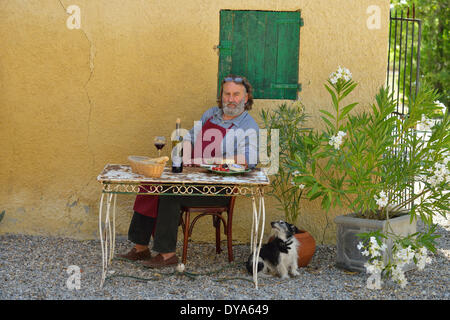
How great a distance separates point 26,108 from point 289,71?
7.93 feet

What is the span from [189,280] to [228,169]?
0.88 m

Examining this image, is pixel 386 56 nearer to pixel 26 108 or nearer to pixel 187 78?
pixel 187 78

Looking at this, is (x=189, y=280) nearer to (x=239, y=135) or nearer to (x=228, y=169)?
(x=228, y=169)

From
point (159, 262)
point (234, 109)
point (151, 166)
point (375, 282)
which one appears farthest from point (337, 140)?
point (159, 262)

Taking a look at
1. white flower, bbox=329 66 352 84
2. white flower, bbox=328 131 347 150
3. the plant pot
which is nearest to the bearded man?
white flower, bbox=328 131 347 150

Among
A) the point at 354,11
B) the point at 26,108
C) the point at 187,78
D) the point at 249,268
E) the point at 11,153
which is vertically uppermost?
the point at 354,11

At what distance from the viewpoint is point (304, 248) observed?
442 cm

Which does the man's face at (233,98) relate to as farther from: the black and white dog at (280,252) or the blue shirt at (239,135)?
the black and white dog at (280,252)

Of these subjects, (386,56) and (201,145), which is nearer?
(201,145)

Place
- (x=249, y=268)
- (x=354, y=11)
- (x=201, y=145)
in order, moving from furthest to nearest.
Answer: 1. (x=354, y=11)
2. (x=201, y=145)
3. (x=249, y=268)

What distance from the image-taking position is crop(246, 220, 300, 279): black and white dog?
4.09 m

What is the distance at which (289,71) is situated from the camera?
4.98m

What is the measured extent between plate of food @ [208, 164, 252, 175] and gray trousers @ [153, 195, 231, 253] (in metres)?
0.38

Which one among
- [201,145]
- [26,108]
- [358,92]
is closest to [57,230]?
[26,108]
